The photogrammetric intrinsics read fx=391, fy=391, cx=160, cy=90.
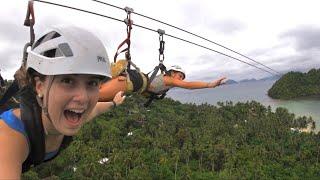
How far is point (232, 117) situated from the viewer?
12300 centimetres

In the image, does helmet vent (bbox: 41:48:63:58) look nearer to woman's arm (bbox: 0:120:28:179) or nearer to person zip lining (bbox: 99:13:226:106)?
woman's arm (bbox: 0:120:28:179)

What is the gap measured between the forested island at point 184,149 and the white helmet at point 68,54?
195ft

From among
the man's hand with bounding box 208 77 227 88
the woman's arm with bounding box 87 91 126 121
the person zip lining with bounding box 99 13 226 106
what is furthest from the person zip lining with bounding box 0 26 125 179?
the man's hand with bounding box 208 77 227 88

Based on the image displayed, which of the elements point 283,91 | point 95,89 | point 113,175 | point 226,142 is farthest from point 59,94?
point 283,91

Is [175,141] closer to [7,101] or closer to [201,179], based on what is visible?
[201,179]

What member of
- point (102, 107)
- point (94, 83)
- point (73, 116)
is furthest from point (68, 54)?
point (102, 107)

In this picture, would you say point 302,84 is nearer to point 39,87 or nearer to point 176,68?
point 176,68

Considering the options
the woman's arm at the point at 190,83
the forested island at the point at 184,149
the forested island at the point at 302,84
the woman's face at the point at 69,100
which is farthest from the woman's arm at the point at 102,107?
the forested island at the point at 302,84

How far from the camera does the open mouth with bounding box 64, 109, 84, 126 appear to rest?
8.16ft

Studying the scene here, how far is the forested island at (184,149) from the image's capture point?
74250 mm

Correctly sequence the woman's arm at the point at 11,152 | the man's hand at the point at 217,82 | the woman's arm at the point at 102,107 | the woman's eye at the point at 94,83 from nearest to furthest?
1. the woman's arm at the point at 11,152
2. the woman's eye at the point at 94,83
3. the woman's arm at the point at 102,107
4. the man's hand at the point at 217,82

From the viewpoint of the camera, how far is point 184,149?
3396 inches

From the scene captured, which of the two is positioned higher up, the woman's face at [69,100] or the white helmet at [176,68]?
the white helmet at [176,68]

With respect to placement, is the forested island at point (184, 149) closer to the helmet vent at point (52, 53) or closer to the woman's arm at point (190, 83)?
the woman's arm at point (190, 83)
